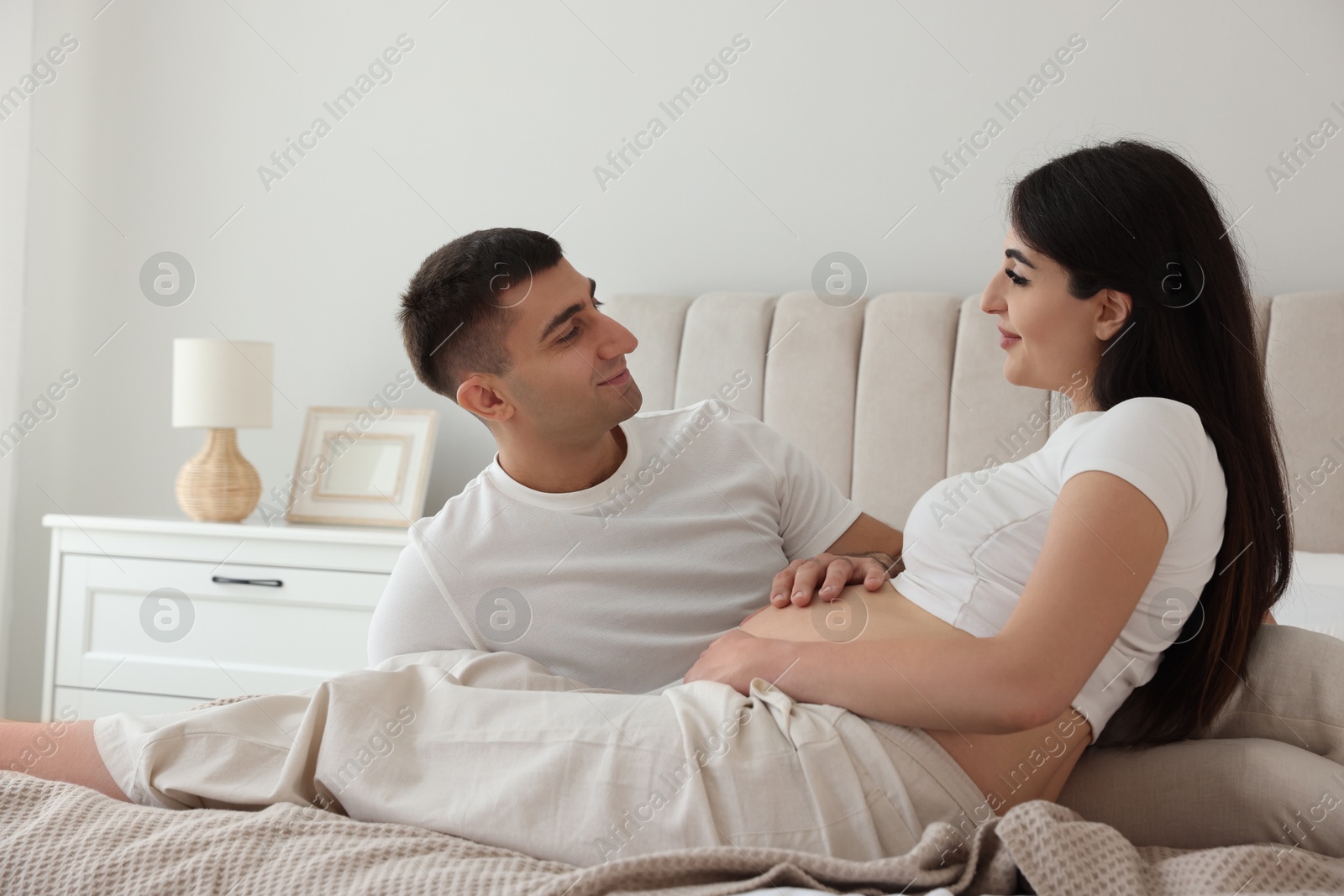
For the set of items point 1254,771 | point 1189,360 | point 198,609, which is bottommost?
point 198,609

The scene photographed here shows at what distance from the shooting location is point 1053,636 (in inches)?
34.8

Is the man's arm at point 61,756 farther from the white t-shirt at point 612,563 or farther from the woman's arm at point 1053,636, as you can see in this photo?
the woman's arm at point 1053,636

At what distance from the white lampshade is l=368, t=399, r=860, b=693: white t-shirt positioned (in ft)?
4.85

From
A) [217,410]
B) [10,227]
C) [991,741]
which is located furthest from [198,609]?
[991,741]

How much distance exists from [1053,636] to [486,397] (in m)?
0.89

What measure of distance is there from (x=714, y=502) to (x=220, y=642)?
5.23 ft

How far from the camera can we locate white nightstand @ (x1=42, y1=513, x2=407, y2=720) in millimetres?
2426

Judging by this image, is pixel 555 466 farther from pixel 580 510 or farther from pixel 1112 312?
pixel 1112 312

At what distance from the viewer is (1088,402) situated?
1.12 meters

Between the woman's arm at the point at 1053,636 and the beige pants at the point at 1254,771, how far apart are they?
16 centimetres

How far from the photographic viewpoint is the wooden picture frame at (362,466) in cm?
272

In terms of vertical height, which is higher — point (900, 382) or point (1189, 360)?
point (1189, 360)

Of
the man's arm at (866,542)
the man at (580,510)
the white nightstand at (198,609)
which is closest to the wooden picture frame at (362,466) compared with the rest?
the white nightstand at (198,609)

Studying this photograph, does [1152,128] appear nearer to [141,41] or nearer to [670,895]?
[670,895]
